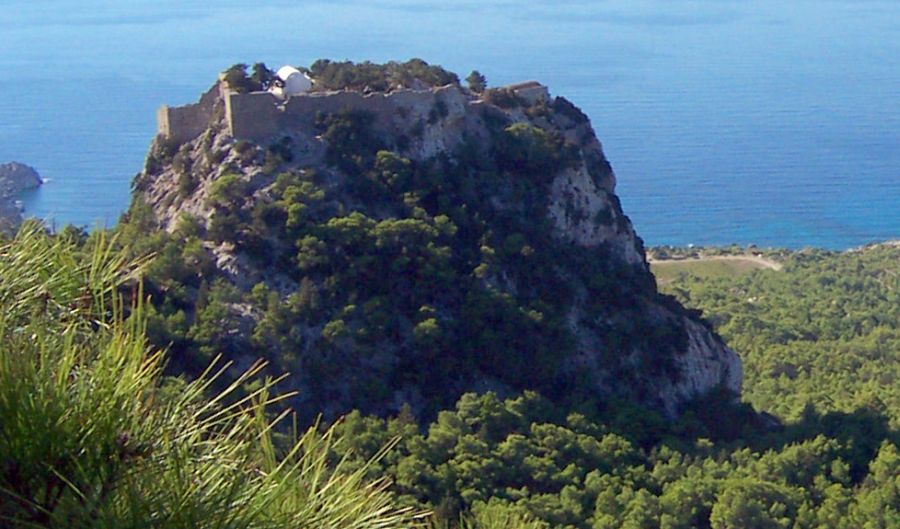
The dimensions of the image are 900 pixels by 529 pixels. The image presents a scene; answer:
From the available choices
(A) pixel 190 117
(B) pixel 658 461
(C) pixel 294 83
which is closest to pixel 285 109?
(C) pixel 294 83

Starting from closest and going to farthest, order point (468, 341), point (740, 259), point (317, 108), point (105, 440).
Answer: point (105, 440)
point (468, 341)
point (317, 108)
point (740, 259)

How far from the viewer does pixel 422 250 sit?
722 inches

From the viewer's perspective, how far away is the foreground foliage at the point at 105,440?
3.16 m

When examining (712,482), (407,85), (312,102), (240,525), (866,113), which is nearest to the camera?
(240,525)

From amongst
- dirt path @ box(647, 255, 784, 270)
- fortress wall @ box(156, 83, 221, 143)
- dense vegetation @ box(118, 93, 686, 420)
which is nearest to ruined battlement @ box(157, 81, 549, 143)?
fortress wall @ box(156, 83, 221, 143)

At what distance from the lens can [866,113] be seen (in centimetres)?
7531

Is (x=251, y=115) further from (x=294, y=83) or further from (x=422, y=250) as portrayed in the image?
(x=422, y=250)

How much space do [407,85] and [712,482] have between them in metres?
8.85

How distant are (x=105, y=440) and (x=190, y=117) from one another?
17.2m

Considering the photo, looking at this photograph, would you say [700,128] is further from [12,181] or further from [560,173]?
[560,173]

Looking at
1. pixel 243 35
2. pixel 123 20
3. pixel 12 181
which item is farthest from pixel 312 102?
pixel 123 20

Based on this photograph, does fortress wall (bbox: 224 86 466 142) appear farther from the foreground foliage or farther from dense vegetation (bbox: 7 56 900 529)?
the foreground foliage

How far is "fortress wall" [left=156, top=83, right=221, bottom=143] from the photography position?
19.8m

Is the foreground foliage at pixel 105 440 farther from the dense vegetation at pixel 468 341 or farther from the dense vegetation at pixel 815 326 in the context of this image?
the dense vegetation at pixel 815 326
